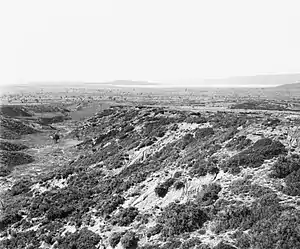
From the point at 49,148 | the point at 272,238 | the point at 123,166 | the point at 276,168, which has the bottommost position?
the point at 49,148

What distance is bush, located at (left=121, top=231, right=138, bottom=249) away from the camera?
19125 mm

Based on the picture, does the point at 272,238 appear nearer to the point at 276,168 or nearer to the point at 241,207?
the point at 241,207

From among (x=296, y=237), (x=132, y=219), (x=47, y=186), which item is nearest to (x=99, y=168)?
(x=47, y=186)

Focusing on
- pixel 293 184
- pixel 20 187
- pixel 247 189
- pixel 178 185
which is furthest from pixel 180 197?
pixel 20 187

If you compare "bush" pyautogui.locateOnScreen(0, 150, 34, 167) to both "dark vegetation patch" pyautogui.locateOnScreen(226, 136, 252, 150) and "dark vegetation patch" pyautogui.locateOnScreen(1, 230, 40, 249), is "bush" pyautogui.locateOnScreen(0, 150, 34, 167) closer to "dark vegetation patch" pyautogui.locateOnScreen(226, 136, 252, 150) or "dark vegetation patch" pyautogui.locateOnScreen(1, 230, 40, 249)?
"dark vegetation patch" pyautogui.locateOnScreen(1, 230, 40, 249)

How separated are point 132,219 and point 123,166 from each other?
14.3 metres

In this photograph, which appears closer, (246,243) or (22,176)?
(246,243)

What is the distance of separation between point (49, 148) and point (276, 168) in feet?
172

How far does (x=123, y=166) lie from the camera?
36344 millimetres

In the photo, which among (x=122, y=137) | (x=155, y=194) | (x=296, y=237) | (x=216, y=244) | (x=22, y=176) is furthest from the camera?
(x=122, y=137)

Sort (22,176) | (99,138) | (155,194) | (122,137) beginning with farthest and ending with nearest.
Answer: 1. (99,138)
2. (122,137)
3. (22,176)
4. (155,194)

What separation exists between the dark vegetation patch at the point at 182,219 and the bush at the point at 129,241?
1813 mm

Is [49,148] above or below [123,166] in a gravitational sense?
below

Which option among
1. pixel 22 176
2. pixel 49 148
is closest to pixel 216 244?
pixel 22 176
